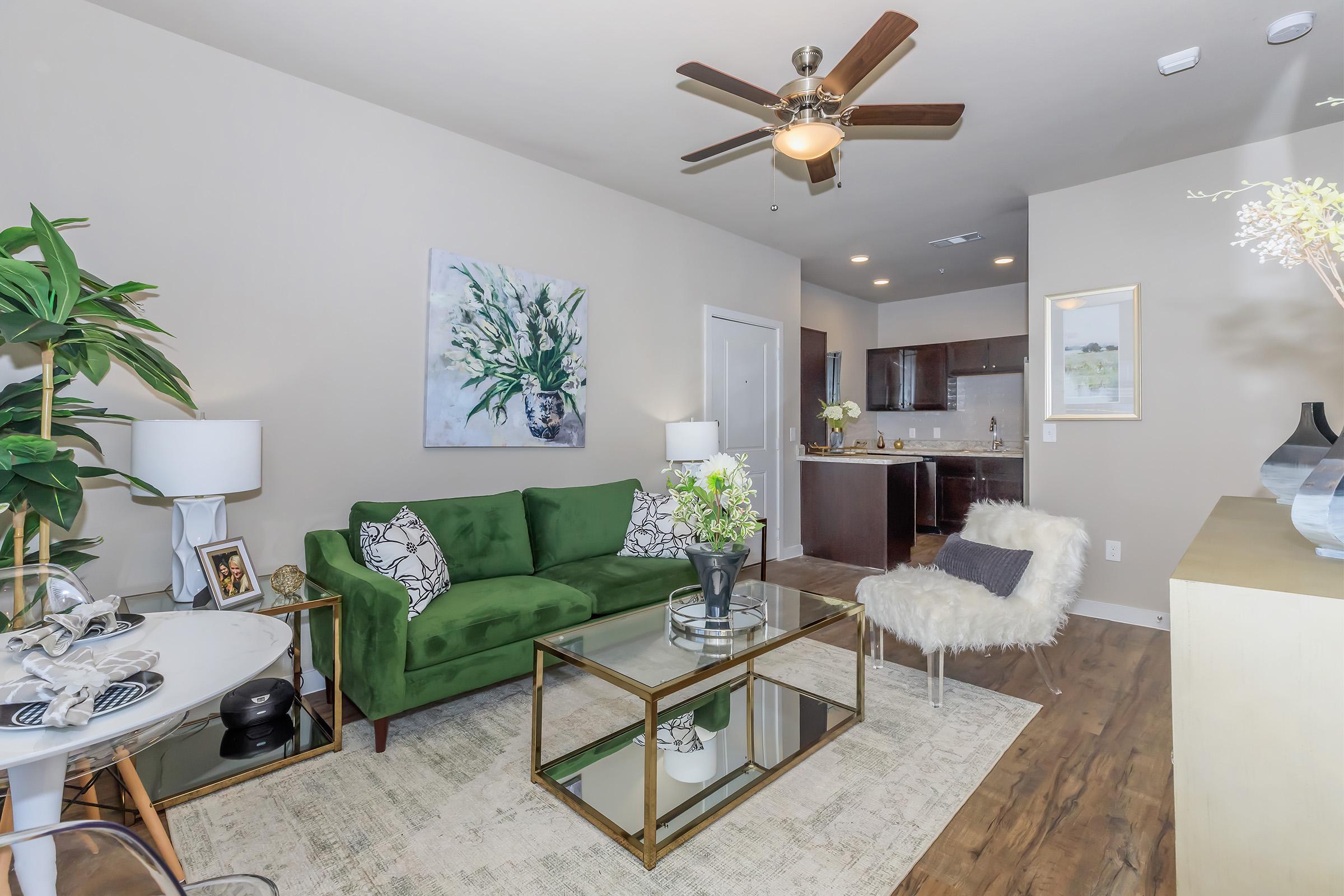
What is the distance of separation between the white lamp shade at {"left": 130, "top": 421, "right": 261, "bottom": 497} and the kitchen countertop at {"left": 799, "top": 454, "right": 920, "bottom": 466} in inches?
173

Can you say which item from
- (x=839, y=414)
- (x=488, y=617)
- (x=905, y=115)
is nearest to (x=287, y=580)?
(x=488, y=617)

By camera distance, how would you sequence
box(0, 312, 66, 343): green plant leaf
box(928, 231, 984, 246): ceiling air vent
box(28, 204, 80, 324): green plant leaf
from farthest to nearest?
box(928, 231, 984, 246): ceiling air vent → box(28, 204, 80, 324): green plant leaf → box(0, 312, 66, 343): green plant leaf

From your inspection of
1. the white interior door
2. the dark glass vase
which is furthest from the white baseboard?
the dark glass vase

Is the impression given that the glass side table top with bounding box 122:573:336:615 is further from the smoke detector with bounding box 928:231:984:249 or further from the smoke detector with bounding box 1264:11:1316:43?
the smoke detector with bounding box 928:231:984:249

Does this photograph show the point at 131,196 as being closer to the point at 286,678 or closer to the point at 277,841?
the point at 286,678

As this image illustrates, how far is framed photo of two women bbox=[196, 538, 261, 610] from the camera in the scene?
2.16m

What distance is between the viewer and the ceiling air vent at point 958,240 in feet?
16.3

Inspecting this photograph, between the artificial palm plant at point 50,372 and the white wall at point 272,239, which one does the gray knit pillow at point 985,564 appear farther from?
the artificial palm plant at point 50,372

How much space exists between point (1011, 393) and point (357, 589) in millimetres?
6858

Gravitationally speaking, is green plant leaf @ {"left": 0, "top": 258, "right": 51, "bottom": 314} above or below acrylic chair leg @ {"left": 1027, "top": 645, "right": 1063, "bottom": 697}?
above

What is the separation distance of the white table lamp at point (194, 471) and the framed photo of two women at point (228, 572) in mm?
75

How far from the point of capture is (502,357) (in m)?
3.48

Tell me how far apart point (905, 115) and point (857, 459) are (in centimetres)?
333

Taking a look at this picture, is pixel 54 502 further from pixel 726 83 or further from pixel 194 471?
pixel 726 83
